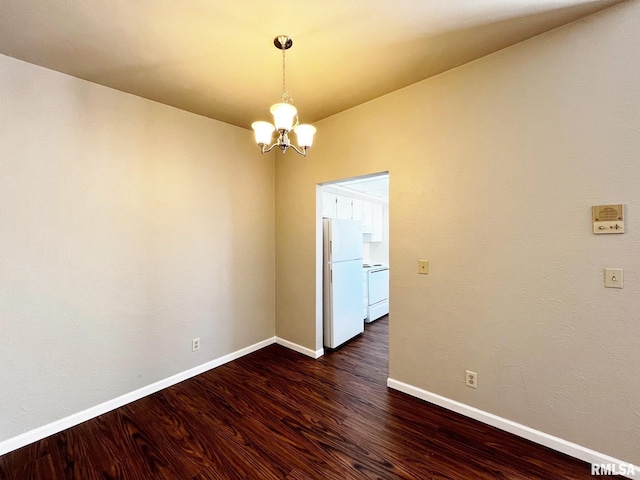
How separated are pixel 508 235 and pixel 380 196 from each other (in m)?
4.08

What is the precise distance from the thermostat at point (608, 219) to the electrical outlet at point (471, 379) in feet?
4.16

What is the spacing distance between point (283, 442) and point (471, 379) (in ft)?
4.83

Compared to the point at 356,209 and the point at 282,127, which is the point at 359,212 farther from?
the point at 282,127

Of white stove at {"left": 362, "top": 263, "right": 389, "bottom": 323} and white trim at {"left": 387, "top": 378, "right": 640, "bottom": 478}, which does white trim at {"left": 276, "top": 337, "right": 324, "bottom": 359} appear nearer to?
white trim at {"left": 387, "top": 378, "right": 640, "bottom": 478}

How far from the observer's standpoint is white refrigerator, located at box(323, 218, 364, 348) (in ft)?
11.0

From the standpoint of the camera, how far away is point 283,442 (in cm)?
192

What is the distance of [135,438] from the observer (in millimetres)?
1968

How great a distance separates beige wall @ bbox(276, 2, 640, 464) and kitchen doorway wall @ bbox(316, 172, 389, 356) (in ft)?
2.11

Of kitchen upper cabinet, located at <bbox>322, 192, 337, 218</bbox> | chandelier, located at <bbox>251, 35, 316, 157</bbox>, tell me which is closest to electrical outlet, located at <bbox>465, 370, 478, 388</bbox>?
chandelier, located at <bbox>251, 35, 316, 157</bbox>

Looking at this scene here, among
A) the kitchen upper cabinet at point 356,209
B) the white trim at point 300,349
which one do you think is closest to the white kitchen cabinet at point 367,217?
the kitchen upper cabinet at point 356,209

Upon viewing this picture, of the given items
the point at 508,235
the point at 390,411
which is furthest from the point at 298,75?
the point at 390,411

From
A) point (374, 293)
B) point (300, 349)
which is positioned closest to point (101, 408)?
point (300, 349)

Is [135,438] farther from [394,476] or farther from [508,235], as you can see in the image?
[508,235]

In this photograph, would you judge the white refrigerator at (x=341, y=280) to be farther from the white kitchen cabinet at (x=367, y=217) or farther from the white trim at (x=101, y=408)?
the white kitchen cabinet at (x=367, y=217)
